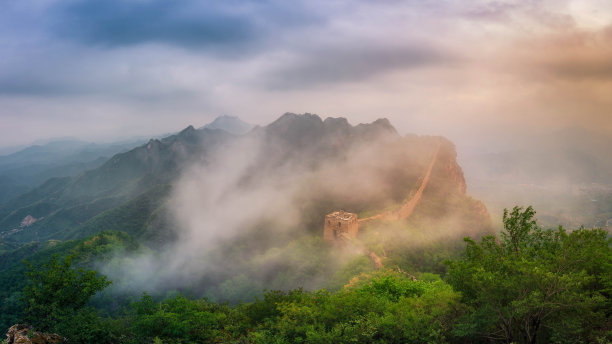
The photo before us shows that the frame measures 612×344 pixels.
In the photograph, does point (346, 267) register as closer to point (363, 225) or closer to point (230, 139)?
point (363, 225)

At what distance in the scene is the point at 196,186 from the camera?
13275 centimetres

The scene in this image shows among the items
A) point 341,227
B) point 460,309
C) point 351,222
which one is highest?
point 460,309

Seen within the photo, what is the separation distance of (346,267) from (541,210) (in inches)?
5222

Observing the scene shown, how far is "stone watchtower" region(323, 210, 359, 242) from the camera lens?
Answer: 50.0 meters

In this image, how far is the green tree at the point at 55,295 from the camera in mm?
16594

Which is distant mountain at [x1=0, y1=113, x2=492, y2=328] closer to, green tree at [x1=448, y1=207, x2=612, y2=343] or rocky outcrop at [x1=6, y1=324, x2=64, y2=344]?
green tree at [x1=448, y1=207, x2=612, y2=343]

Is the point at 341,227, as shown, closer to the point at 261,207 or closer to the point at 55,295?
the point at 55,295

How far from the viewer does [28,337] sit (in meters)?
13.3

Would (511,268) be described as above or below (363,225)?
above

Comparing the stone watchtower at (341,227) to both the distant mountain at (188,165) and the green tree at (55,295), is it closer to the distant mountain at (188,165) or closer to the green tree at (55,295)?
the distant mountain at (188,165)

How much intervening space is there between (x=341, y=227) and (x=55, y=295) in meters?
38.7

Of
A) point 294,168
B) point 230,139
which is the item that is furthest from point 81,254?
point 230,139

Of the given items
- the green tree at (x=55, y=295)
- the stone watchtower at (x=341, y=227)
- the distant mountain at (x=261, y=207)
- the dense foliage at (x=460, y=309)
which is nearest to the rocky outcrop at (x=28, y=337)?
the dense foliage at (x=460, y=309)

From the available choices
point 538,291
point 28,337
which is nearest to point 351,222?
point 538,291
